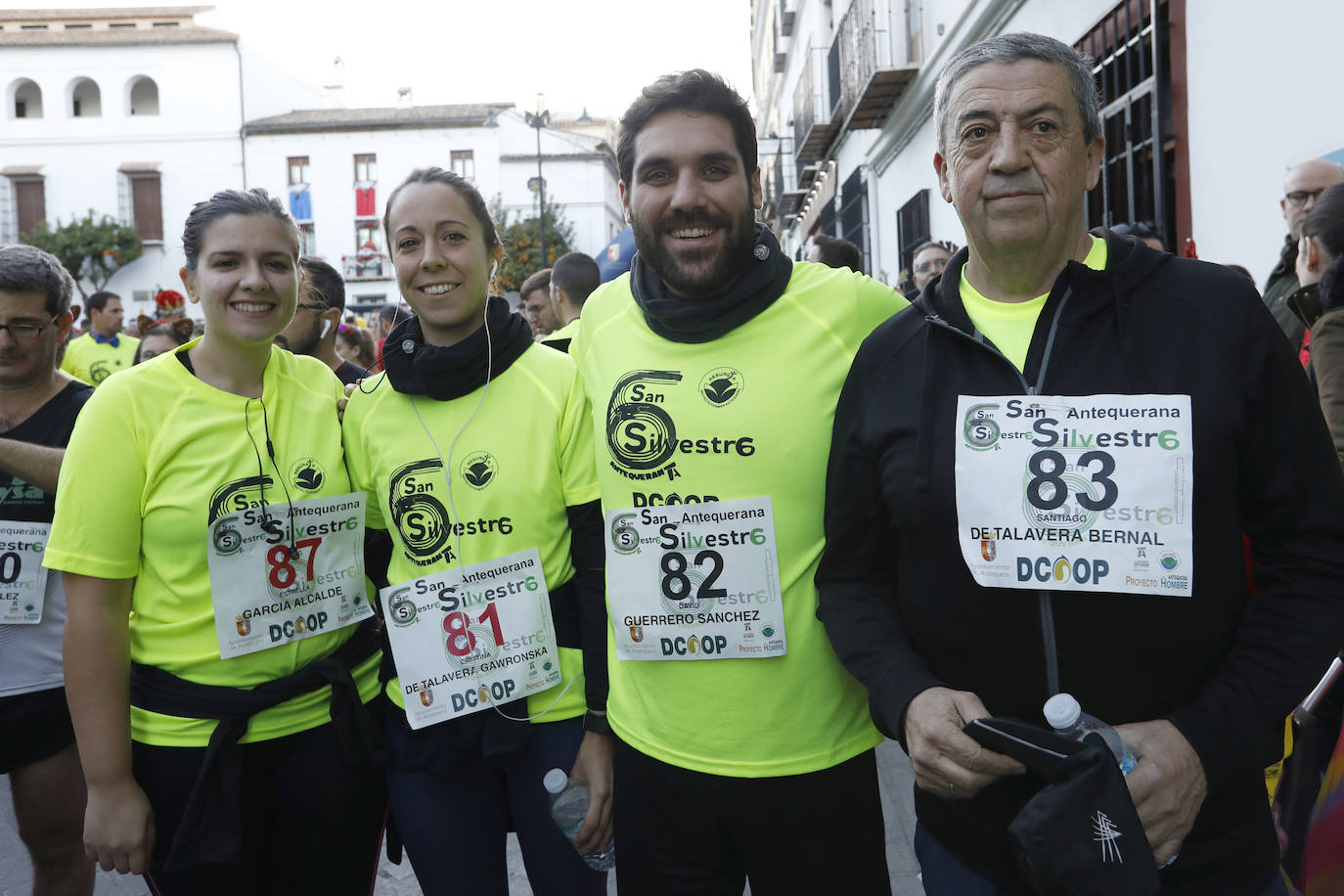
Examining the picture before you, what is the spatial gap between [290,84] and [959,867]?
5232 centimetres

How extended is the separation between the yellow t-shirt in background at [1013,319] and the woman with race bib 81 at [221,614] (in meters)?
1.51

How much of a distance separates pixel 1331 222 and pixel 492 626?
2579mm

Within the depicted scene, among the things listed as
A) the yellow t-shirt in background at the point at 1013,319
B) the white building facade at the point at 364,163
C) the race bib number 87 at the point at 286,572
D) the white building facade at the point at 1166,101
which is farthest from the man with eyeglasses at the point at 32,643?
the white building facade at the point at 364,163

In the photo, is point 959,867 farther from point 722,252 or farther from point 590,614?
point 722,252

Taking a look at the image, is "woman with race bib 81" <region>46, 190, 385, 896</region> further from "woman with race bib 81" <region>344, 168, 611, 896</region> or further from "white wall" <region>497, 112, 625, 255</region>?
"white wall" <region>497, 112, 625, 255</region>

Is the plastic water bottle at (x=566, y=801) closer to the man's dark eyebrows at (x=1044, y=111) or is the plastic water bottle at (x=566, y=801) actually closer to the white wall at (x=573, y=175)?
the man's dark eyebrows at (x=1044, y=111)

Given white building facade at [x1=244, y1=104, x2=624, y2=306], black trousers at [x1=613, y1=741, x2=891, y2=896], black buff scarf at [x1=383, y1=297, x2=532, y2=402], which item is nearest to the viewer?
black trousers at [x1=613, y1=741, x2=891, y2=896]

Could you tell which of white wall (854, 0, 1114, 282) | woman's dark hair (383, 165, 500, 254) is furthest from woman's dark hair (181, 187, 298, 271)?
white wall (854, 0, 1114, 282)

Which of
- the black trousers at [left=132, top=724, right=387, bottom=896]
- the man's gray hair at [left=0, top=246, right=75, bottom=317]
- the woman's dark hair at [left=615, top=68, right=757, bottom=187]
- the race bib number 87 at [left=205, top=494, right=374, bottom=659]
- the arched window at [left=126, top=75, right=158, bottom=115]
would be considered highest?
the arched window at [left=126, top=75, right=158, bottom=115]

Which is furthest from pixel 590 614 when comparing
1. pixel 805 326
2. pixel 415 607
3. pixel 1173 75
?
pixel 1173 75

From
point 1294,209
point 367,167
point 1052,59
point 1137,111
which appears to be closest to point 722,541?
point 1052,59

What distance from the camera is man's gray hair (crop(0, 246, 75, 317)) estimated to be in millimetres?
2791

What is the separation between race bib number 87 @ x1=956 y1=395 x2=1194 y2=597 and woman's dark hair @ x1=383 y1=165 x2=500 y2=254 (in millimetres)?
1366

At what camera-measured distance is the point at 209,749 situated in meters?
2.19
